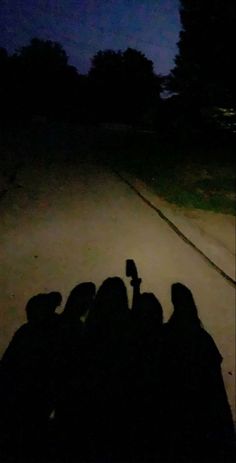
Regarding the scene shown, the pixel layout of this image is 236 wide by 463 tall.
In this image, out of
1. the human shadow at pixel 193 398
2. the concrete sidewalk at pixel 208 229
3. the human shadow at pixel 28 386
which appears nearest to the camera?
the human shadow at pixel 28 386

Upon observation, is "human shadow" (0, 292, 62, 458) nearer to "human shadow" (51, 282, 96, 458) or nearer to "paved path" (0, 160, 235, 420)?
"human shadow" (51, 282, 96, 458)

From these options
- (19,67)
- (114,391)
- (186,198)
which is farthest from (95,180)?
(19,67)

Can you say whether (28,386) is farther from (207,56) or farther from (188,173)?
(207,56)

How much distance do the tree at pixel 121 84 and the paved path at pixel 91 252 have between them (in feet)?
129

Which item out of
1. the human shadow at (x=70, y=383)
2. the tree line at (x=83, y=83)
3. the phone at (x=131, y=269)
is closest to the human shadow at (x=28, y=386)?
the human shadow at (x=70, y=383)

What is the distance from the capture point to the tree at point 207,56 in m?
13.4

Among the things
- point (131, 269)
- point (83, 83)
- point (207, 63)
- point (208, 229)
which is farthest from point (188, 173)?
point (83, 83)

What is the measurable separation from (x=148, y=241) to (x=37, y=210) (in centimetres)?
228

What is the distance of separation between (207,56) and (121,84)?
3783cm

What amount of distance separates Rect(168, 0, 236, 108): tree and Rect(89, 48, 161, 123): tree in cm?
2917

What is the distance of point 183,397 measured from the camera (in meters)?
3.23

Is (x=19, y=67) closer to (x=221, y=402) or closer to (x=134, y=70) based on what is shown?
(x=134, y=70)

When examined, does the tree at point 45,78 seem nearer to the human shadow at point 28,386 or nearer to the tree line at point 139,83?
the tree line at point 139,83

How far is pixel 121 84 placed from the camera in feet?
162
